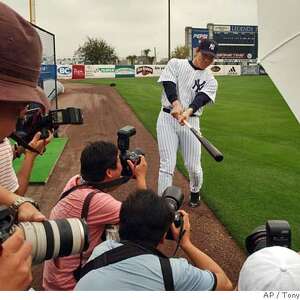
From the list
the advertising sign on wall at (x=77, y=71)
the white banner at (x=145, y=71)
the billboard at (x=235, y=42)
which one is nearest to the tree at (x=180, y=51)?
the billboard at (x=235, y=42)

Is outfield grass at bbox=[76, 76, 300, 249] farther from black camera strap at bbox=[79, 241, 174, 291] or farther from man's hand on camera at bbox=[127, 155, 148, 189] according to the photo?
black camera strap at bbox=[79, 241, 174, 291]

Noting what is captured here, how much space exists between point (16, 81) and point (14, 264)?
1.95 ft

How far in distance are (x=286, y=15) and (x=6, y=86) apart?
4.56 feet

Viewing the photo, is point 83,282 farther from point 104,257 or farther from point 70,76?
point 70,76

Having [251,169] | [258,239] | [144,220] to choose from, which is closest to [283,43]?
[258,239]

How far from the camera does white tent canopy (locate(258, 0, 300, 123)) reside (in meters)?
2.24

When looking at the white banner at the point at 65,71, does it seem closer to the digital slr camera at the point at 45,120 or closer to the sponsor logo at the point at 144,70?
the sponsor logo at the point at 144,70

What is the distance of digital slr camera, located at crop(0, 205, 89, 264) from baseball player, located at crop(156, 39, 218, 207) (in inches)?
155

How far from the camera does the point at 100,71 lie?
5044 cm

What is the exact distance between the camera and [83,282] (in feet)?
7.16

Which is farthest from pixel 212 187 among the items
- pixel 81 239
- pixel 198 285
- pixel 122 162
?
pixel 81 239

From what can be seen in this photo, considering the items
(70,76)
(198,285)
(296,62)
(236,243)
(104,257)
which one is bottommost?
(236,243)

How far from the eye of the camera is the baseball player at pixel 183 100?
5664mm

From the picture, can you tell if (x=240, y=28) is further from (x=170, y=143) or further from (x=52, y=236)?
(x=52, y=236)
